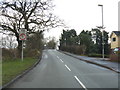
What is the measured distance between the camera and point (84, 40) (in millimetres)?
71125

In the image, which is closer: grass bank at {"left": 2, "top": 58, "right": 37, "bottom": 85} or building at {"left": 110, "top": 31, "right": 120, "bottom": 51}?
grass bank at {"left": 2, "top": 58, "right": 37, "bottom": 85}

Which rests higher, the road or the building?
the building

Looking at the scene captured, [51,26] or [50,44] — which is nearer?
[51,26]

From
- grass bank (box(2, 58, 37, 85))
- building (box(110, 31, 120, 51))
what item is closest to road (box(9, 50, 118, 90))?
grass bank (box(2, 58, 37, 85))

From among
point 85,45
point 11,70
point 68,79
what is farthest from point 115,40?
point 68,79

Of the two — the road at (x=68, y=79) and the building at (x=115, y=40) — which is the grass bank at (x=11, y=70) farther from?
the building at (x=115, y=40)

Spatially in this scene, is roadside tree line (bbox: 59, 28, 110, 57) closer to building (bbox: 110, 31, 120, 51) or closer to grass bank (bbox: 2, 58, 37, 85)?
building (bbox: 110, 31, 120, 51)

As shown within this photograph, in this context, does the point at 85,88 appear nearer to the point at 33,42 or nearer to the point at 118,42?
the point at 33,42

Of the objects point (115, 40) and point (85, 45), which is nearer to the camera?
point (115, 40)

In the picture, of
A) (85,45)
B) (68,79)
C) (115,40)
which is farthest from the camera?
(85,45)

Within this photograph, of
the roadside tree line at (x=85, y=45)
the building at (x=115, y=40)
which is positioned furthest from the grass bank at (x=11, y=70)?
the building at (x=115, y=40)

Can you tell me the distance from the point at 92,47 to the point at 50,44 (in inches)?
2197

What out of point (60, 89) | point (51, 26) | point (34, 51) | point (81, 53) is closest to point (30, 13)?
point (51, 26)

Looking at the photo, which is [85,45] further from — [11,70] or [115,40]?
[11,70]
